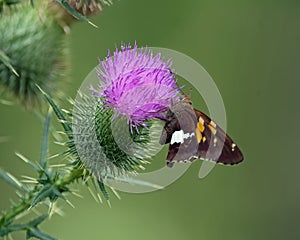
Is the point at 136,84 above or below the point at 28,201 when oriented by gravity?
above

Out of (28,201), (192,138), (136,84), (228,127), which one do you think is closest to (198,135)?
(192,138)

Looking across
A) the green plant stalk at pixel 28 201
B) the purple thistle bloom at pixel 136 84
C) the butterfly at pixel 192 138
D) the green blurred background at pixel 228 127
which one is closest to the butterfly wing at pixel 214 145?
the butterfly at pixel 192 138

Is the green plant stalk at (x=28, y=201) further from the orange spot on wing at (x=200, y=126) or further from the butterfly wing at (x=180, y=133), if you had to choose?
the orange spot on wing at (x=200, y=126)

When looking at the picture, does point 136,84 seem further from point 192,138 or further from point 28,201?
point 28,201

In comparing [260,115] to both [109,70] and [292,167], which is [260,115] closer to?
[292,167]

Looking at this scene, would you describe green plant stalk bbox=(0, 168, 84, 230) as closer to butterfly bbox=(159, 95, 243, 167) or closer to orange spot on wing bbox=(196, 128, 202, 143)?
butterfly bbox=(159, 95, 243, 167)

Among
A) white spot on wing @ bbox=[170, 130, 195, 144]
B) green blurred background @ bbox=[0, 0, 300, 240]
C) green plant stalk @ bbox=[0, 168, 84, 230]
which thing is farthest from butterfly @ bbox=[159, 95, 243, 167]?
green blurred background @ bbox=[0, 0, 300, 240]
